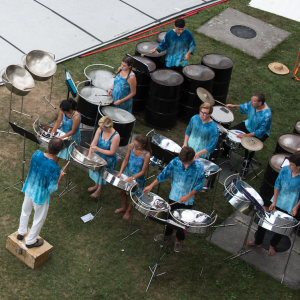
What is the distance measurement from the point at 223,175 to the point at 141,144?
203 cm

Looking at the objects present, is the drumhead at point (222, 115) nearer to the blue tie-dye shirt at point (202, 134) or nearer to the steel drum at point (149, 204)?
the blue tie-dye shirt at point (202, 134)

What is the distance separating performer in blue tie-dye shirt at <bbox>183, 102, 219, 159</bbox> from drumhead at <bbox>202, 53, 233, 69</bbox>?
7.28 ft

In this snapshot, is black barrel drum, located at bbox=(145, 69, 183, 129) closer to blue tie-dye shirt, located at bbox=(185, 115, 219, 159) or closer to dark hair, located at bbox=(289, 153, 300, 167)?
blue tie-dye shirt, located at bbox=(185, 115, 219, 159)

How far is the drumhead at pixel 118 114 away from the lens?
6008 millimetres

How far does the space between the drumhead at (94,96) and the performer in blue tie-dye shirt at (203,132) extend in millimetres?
1393

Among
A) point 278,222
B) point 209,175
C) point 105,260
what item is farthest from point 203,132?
point 105,260

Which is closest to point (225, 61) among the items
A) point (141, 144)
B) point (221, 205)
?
point (221, 205)

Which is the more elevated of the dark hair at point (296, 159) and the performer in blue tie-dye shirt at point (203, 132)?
the dark hair at point (296, 159)

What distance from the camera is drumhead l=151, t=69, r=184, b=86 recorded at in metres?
6.99

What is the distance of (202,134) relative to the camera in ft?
18.1

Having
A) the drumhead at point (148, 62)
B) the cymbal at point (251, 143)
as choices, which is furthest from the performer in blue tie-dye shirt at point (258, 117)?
the drumhead at point (148, 62)

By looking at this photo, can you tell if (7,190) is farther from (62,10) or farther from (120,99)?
(62,10)

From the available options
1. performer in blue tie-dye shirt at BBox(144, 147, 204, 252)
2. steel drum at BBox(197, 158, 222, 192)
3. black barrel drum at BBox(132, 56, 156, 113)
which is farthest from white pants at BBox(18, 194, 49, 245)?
black barrel drum at BBox(132, 56, 156, 113)

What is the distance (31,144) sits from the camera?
21.7 feet
